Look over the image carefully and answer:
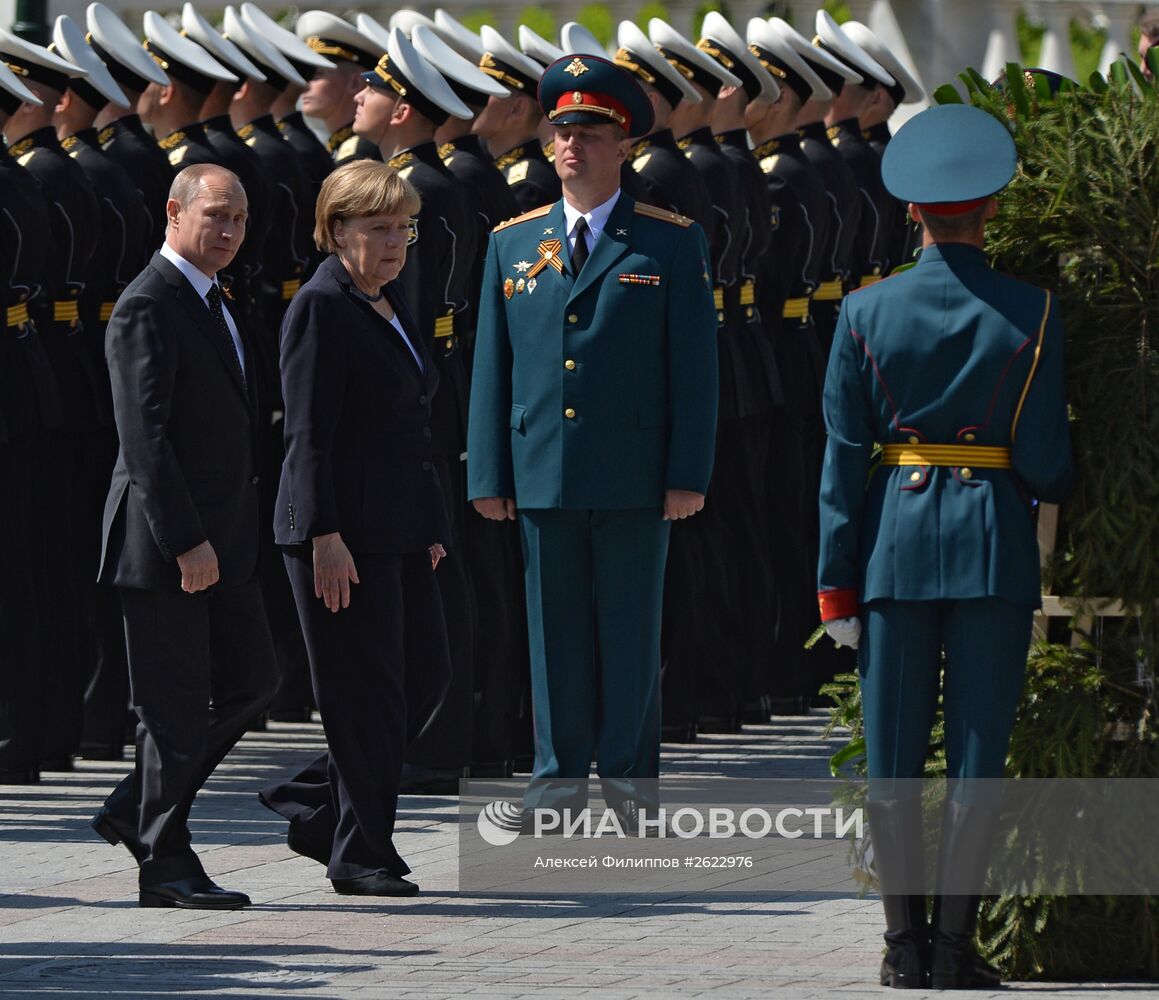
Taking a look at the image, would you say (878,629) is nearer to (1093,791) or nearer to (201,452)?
(1093,791)

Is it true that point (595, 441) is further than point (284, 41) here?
No

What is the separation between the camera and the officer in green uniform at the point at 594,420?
905cm

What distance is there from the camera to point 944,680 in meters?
7.10

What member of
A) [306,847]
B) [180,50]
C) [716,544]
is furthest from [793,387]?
[306,847]

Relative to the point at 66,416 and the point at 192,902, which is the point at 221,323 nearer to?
the point at 192,902

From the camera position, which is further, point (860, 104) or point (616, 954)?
point (860, 104)

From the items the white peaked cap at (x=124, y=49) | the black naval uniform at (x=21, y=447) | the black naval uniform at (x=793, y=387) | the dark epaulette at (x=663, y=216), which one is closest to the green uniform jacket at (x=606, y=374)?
the dark epaulette at (x=663, y=216)

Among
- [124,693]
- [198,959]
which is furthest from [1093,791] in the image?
[124,693]

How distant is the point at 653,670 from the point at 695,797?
1052mm

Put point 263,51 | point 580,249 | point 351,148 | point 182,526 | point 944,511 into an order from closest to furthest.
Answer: point 944,511
point 182,526
point 580,249
point 351,148
point 263,51

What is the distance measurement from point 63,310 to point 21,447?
0.51 metres

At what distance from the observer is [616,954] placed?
24.6 ft

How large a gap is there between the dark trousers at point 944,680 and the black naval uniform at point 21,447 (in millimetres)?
3907

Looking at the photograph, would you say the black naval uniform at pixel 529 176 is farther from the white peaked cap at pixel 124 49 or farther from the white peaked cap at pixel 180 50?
the white peaked cap at pixel 124 49
